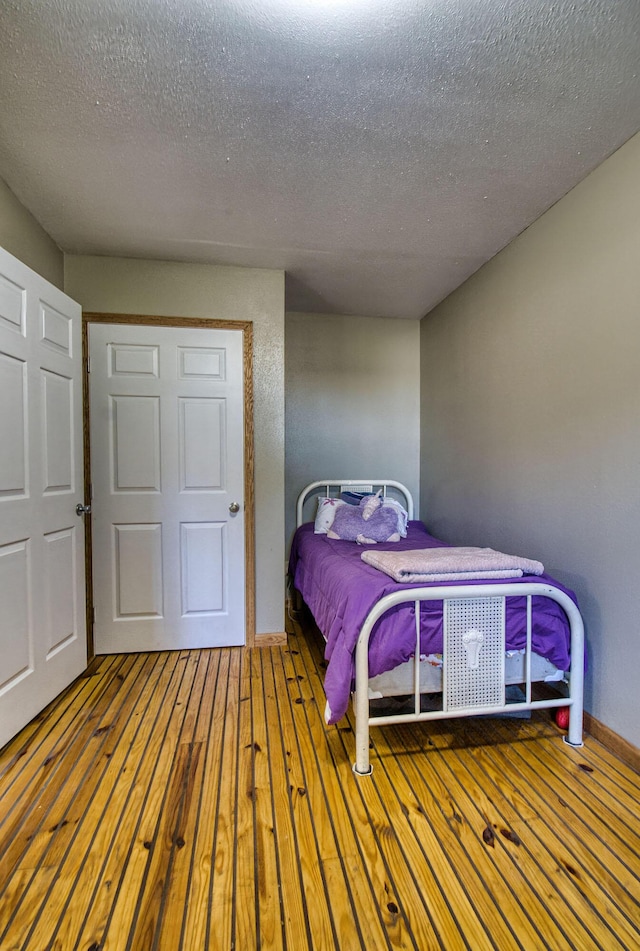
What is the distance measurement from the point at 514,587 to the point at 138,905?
154cm

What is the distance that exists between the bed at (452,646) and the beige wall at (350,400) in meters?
1.77

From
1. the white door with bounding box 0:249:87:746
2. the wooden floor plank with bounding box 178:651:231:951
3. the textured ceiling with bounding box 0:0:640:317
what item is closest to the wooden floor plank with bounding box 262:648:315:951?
the wooden floor plank with bounding box 178:651:231:951

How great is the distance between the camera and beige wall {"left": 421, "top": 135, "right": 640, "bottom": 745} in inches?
65.2

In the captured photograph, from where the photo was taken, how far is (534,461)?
220cm

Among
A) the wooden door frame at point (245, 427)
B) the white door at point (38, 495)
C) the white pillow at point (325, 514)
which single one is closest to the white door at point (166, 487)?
the wooden door frame at point (245, 427)

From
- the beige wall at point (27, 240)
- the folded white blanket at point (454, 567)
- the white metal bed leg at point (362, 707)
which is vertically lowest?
the white metal bed leg at point (362, 707)

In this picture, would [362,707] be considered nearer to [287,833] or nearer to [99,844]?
[287,833]

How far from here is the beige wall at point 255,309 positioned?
8.32 feet

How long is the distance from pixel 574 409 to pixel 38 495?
101 inches

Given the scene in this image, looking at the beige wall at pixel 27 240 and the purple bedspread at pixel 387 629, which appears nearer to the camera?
the purple bedspread at pixel 387 629

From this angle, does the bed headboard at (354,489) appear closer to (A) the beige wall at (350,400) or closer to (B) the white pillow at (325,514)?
(A) the beige wall at (350,400)

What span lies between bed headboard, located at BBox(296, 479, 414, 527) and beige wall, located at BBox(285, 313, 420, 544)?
84mm

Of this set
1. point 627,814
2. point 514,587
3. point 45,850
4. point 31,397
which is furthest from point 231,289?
point 627,814

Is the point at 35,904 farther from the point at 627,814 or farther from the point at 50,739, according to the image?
the point at 627,814
